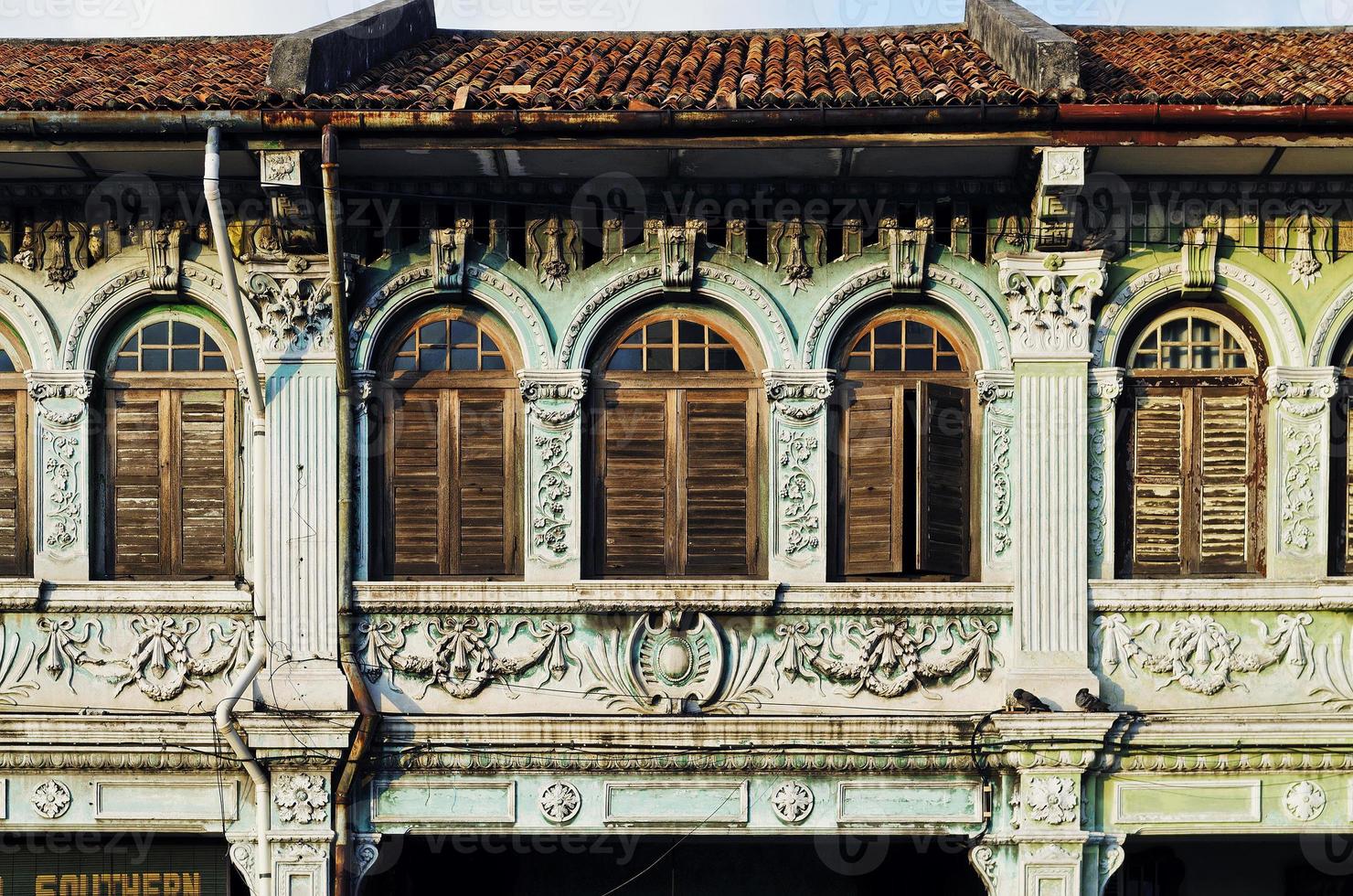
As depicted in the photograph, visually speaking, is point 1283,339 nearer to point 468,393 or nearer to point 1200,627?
point 1200,627

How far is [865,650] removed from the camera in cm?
1271

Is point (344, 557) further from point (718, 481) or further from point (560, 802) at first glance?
point (718, 481)

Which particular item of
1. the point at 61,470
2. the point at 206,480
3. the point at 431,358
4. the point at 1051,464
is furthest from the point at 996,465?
the point at 61,470

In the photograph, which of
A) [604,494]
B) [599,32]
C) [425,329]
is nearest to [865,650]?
[604,494]

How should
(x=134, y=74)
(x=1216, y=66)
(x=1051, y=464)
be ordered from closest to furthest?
(x=1051, y=464) < (x=1216, y=66) < (x=134, y=74)

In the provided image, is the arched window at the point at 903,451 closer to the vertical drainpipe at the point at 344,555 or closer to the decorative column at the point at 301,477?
the vertical drainpipe at the point at 344,555

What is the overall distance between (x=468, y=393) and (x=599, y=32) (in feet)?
16.2

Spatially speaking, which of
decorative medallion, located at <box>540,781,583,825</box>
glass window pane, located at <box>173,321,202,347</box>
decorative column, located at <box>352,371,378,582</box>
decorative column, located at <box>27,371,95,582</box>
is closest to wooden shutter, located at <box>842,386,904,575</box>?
decorative medallion, located at <box>540,781,583,825</box>

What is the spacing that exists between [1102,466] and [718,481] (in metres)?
2.95

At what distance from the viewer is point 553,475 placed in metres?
13.0

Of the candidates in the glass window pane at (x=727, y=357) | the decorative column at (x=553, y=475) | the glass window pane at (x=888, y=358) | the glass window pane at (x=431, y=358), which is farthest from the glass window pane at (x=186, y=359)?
the glass window pane at (x=888, y=358)

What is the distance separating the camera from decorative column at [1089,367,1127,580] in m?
12.8

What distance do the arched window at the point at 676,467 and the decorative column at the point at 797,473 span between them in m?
0.21

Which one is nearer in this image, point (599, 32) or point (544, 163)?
point (544, 163)
